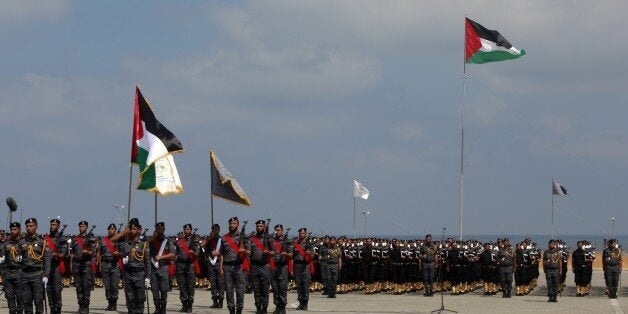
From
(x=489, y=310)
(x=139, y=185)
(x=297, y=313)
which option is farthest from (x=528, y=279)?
(x=139, y=185)

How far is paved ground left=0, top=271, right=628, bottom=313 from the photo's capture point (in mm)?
24250

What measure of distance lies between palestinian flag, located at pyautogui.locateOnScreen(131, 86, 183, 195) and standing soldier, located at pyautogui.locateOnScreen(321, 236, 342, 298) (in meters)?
8.16

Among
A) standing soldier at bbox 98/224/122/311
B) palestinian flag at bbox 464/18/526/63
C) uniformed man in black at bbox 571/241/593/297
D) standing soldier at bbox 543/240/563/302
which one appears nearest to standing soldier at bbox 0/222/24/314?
standing soldier at bbox 98/224/122/311

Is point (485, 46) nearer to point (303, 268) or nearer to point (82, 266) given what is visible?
point (303, 268)

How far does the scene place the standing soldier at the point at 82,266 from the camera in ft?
71.1

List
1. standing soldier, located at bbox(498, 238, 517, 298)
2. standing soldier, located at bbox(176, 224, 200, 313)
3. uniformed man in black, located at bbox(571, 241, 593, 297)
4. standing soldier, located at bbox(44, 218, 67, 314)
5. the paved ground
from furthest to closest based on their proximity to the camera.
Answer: uniformed man in black, located at bbox(571, 241, 593, 297) → standing soldier, located at bbox(498, 238, 517, 298) → the paved ground → standing soldier, located at bbox(176, 224, 200, 313) → standing soldier, located at bbox(44, 218, 67, 314)

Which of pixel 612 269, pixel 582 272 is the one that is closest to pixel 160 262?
pixel 612 269

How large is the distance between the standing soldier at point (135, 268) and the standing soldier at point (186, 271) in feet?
13.2

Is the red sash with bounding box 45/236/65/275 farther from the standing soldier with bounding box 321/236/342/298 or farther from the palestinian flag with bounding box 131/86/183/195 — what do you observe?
the standing soldier with bounding box 321/236/342/298

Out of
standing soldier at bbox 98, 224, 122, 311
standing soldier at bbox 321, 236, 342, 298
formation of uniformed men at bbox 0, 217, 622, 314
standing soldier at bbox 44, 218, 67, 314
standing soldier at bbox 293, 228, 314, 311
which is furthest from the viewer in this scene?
standing soldier at bbox 321, 236, 342, 298

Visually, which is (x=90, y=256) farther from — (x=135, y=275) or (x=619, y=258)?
(x=619, y=258)

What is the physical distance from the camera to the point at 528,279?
33.3 meters

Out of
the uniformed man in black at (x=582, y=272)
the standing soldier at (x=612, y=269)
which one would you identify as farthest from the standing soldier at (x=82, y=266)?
the uniformed man in black at (x=582, y=272)

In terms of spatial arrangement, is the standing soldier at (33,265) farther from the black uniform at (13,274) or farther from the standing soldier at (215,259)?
the standing soldier at (215,259)
